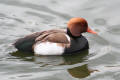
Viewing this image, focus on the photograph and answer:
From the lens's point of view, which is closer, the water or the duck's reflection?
the water

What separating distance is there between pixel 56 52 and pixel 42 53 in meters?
0.34

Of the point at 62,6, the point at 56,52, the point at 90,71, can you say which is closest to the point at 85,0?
the point at 62,6

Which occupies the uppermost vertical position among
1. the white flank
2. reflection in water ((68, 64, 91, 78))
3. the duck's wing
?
the duck's wing

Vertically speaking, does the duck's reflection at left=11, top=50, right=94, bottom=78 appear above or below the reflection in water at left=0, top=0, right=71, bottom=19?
below

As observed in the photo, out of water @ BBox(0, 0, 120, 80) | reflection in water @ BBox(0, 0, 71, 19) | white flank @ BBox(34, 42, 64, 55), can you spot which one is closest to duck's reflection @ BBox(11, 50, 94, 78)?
water @ BBox(0, 0, 120, 80)

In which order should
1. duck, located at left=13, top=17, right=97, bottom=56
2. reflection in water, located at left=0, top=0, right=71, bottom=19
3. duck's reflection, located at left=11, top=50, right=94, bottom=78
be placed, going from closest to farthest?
duck's reflection, located at left=11, top=50, right=94, bottom=78 → duck, located at left=13, top=17, right=97, bottom=56 → reflection in water, located at left=0, top=0, right=71, bottom=19

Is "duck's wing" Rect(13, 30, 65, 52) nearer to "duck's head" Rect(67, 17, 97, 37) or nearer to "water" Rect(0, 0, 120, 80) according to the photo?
"water" Rect(0, 0, 120, 80)

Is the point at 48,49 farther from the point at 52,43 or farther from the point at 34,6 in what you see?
the point at 34,6

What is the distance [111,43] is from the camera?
9.60 meters

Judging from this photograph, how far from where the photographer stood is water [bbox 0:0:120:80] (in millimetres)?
8055

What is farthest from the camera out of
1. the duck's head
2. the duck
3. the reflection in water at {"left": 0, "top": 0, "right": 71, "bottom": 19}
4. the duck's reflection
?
the reflection in water at {"left": 0, "top": 0, "right": 71, "bottom": 19}

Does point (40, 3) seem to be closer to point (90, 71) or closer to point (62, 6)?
point (62, 6)

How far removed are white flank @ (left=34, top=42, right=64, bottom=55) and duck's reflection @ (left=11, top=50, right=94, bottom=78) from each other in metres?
0.12

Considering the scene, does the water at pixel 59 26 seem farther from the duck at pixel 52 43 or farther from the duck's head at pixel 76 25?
the duck's head at pixel 76 25
